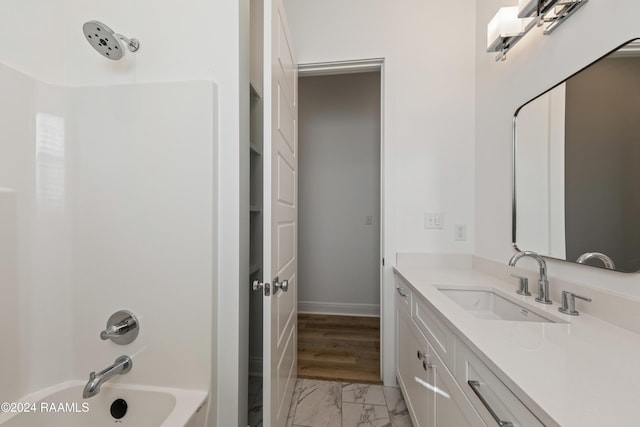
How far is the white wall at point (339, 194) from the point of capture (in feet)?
9.69

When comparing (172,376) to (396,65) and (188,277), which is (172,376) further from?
(396,65)

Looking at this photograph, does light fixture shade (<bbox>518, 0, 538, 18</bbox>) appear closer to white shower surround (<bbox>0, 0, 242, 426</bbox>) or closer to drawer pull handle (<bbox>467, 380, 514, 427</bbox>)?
white shower surround (<bbox>0, 0, 242, 426</bbox>)

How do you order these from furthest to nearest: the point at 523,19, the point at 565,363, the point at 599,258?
the point at 523,19
the point at 599,258
the point at 565,363

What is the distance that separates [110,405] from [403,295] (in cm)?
151

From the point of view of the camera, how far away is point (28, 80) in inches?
38.9

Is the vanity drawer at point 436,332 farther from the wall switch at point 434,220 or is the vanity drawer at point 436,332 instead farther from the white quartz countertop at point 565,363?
the wall switch at point 434,220

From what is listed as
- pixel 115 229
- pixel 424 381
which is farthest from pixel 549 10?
pixel 115 229

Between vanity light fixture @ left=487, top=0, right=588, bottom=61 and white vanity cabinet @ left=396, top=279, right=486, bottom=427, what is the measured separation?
1393 mm

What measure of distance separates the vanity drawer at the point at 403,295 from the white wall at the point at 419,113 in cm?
10

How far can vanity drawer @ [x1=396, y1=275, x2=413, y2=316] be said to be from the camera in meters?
1.42

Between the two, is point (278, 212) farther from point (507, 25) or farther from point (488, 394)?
point (507, 25)

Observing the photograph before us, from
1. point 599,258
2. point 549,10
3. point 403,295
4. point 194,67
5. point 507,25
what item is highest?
point 507,25

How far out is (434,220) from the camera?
1.75 m

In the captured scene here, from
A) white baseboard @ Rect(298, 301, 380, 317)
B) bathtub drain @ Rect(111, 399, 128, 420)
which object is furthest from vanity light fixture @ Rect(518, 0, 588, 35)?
white baseboard @ Rect(298, 301, 380, 317)
